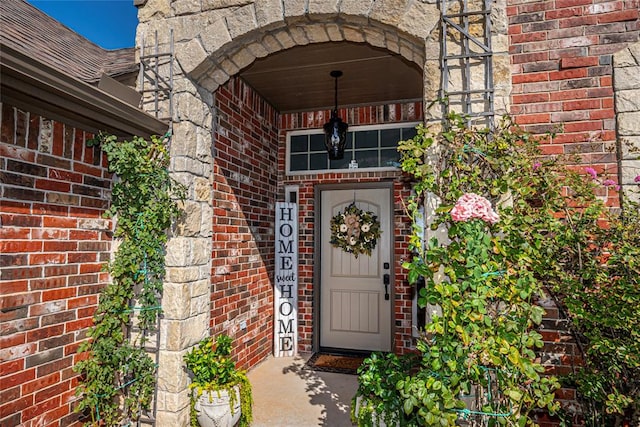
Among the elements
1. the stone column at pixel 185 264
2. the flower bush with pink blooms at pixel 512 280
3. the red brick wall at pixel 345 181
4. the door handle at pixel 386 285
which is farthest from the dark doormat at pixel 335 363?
the flower bush with pink blooms at pixel 512 280

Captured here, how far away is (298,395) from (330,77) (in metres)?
3.13

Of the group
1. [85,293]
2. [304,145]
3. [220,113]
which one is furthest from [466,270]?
[304,145]

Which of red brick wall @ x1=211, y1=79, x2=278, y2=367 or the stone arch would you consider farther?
red brick wall @ x1=211, y1=79, x2=278, y2=367

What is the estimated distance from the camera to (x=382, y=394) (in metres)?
2.16

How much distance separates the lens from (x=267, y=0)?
8.11 ft

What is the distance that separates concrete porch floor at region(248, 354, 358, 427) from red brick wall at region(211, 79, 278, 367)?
0.32 m

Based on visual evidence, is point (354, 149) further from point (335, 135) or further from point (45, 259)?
point (45, 259)

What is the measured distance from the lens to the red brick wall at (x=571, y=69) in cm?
214

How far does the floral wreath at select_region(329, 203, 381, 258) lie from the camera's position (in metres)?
4.62

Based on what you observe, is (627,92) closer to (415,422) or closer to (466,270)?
(466,270)

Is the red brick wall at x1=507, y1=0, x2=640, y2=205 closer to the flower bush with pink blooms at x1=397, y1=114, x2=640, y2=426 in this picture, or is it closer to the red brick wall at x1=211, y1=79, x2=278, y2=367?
the flower bush with pink blooms at x1=397, y1=114, x2=640, y2=426

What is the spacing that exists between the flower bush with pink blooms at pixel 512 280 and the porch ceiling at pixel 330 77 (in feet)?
4.15

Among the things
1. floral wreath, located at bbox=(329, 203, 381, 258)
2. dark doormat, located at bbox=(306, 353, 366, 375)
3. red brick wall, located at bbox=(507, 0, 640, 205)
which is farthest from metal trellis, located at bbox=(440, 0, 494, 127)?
dark doormat, located at bbox=(306, 353, 366, 375)

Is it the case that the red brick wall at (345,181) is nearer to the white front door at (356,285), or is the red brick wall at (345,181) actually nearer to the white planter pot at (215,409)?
the white front door at (356,285)
